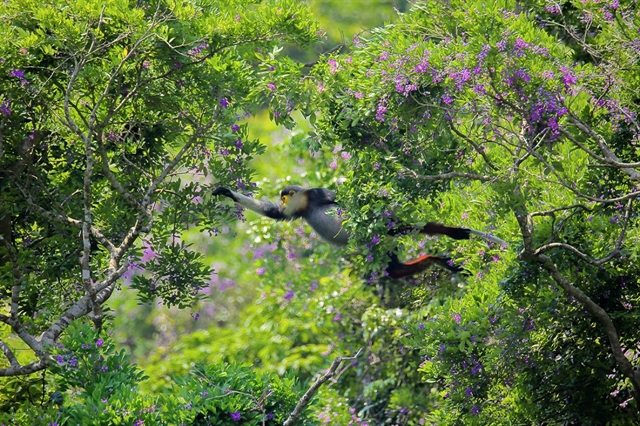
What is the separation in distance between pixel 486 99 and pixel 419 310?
3049 millimetres

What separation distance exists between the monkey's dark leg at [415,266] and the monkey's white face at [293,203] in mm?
1120

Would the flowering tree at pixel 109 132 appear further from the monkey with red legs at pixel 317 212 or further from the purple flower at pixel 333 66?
the monkey with red legs at pixel 317 212

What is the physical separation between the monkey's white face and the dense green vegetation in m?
1.30

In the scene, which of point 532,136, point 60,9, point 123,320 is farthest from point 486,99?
point 123,320

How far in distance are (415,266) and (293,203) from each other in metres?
1.32

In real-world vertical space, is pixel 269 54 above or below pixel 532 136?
above

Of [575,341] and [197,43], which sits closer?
[197,43]

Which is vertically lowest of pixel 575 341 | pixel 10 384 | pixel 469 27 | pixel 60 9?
pixel 575 341

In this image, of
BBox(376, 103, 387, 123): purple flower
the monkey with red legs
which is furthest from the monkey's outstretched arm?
BBox(376, 103, 387, 123): purple flower

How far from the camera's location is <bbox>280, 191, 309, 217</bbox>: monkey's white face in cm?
762

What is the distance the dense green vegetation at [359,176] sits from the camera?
5.08 metres

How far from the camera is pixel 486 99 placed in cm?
510

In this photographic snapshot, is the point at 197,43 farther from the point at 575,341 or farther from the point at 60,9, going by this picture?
the point at 575,341

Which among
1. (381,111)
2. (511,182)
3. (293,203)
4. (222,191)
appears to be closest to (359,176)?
(381,111)
